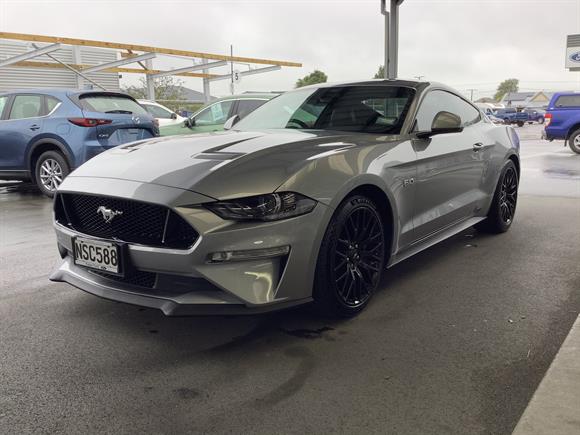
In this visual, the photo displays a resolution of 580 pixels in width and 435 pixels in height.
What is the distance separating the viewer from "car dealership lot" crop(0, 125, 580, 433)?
7.18ft

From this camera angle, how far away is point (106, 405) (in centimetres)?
228

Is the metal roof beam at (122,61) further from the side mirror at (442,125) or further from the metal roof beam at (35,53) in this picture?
the side mirror at (442,125)

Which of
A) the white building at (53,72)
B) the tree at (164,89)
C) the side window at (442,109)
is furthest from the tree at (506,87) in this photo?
the side window at (442,109)

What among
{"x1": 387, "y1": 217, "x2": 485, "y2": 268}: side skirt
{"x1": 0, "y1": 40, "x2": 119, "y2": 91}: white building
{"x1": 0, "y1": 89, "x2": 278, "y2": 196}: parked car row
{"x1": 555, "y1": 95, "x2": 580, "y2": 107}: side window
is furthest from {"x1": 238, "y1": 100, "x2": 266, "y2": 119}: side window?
{"x1": 0, "y1": 40, "x2": 119, "y2": 91}: white building

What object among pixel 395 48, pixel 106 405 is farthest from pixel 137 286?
pixel 395 48

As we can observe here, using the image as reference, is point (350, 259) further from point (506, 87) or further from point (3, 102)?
point (506, 87)

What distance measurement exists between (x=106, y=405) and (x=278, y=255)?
1036mm

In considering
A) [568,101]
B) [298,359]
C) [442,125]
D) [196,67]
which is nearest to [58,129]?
[442,125]

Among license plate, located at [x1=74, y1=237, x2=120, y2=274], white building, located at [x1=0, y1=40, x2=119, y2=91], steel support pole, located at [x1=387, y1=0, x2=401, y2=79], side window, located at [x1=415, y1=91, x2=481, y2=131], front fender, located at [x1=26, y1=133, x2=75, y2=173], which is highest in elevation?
white building, located at [x1=0, y1=40, x2=119, y2=91]

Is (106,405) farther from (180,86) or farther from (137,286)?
(180,86)

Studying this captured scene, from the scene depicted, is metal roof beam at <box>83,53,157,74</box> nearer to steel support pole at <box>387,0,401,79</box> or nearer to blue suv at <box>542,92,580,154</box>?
blue suv at <box>542,92,580,154</box>

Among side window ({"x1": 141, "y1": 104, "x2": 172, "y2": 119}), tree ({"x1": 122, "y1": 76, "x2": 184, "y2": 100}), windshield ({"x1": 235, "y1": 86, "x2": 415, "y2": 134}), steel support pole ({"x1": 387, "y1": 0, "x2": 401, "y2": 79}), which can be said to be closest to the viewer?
windshield ({"x1": 235, "y1": 86, "x2": 415, "y2": 134})

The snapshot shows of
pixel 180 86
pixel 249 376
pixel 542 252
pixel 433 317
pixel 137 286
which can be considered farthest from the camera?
pixel 180 86

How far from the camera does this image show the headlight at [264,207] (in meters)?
2.60
